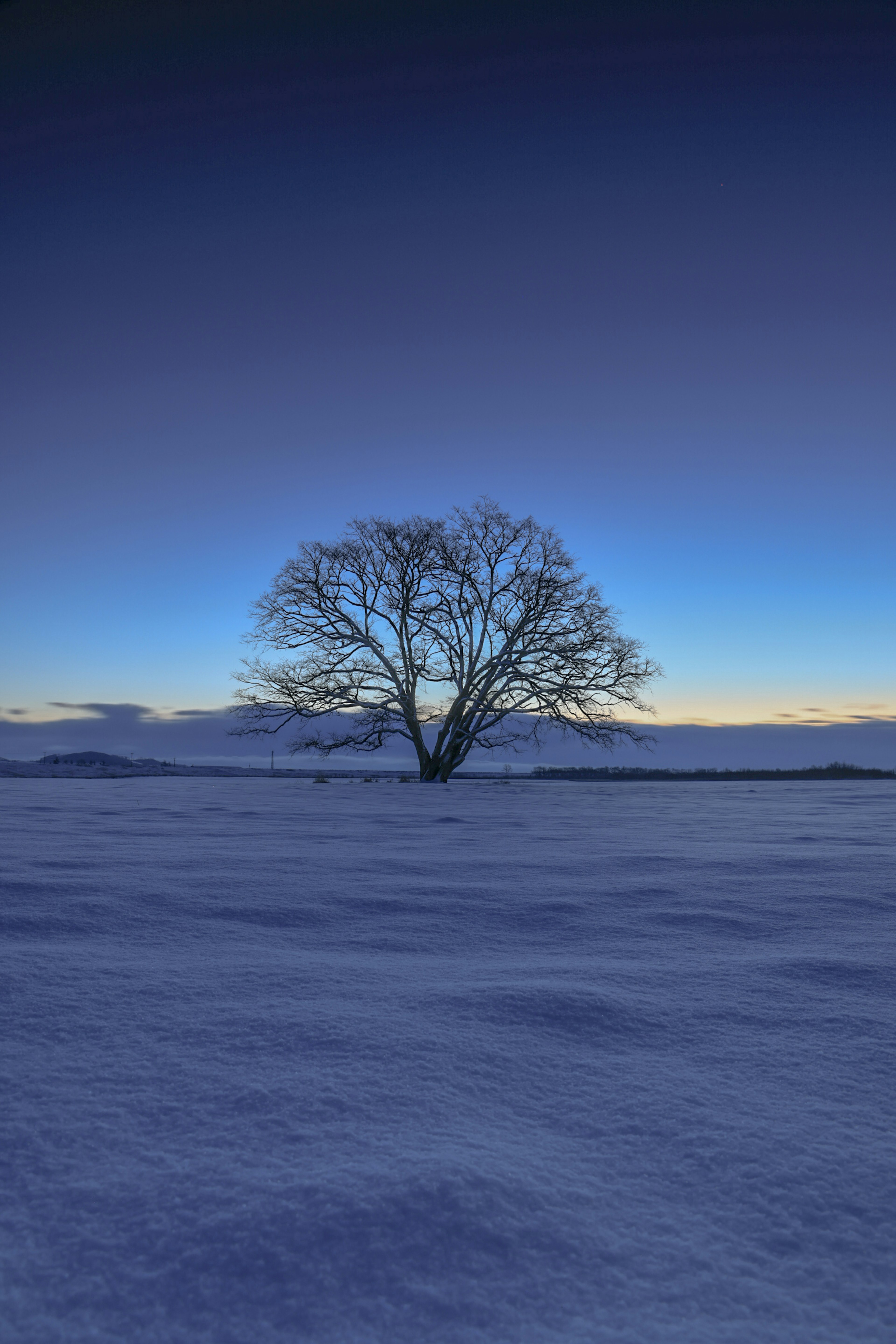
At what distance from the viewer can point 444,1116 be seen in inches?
37.7

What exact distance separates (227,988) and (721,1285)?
1.01 metres

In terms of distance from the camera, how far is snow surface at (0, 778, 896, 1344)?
2.13ft

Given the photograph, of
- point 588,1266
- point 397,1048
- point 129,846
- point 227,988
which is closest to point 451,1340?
point 588,1266

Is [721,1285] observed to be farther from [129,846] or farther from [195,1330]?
[129,846]

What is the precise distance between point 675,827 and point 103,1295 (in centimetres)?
434

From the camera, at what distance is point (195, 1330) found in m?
0.61

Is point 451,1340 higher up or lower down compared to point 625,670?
lower down

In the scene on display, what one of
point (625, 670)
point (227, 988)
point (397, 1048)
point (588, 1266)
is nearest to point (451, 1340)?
point (588, 1266)

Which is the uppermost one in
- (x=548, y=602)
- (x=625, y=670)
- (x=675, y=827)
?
(x=548, y=602)

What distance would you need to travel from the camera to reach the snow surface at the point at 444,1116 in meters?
0.65

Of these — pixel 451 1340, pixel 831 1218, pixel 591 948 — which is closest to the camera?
pixel 451 1340

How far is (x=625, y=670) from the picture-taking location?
1535cm

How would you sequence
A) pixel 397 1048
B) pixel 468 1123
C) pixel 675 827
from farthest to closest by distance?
pixel 675 827 < pixel 397 1048 < pixel 468 1123

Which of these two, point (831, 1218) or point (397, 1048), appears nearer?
point (831, 1218)
